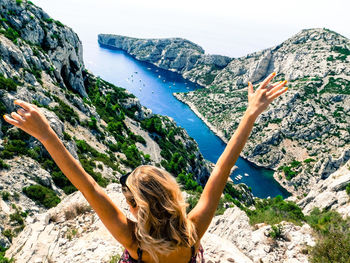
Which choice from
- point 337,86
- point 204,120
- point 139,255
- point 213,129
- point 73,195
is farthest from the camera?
point 204,120

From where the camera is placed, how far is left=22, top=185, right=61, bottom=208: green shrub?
18.8m

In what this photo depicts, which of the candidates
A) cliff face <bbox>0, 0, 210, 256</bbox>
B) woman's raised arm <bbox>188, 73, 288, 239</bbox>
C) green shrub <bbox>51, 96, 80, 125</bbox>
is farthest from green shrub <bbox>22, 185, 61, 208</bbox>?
woman's raised arm <bbox>188, 73, 288, 239</bbox>

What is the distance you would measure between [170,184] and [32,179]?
22450mm

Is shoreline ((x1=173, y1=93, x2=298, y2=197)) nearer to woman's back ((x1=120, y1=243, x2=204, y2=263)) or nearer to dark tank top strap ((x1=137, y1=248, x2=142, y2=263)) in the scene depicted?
woman's back ((x1=120, y1=243, x2=204, y2=263))

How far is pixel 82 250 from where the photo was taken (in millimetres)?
8180

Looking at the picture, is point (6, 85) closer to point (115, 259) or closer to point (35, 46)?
point (35, 46)

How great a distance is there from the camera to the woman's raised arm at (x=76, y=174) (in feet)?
7.25

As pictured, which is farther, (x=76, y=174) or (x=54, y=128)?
(x=54, y=128)

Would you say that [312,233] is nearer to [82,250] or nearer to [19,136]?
[82,250]

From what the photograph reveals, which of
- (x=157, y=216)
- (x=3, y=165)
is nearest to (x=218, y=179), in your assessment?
(x=157, y=216)

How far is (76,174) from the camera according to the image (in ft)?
7.38

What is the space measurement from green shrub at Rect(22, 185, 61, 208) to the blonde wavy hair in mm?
20238

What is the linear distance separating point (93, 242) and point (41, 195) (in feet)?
45.0

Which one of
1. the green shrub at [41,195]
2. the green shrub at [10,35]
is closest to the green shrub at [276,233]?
the green shrub at [41,195]
